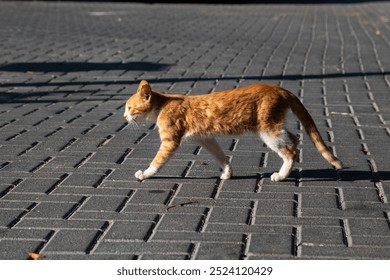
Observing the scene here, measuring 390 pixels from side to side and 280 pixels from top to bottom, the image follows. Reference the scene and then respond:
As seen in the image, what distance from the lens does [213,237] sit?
17.3ft

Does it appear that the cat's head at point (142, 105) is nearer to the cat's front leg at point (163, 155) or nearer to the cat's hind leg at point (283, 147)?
the cat's front leg at point (163, 155)

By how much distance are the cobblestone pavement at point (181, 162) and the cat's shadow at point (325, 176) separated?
0.02 m

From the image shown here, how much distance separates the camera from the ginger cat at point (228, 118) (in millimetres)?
6508

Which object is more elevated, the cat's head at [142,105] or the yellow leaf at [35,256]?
the cat's head at [142,105]

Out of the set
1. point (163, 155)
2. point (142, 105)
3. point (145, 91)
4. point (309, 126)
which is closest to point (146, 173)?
point (163, 155)

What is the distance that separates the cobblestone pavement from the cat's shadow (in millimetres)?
17

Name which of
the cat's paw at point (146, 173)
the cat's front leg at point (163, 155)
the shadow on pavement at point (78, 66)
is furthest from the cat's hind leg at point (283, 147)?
the shadow on pavement at point (78, 66)

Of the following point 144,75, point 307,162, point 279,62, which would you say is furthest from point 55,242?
point 279,62

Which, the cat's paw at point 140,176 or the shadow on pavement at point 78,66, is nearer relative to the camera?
the cat's paw at point 140,176

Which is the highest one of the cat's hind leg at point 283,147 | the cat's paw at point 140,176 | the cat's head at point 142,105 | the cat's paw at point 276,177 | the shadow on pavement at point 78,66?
the cat's head at point 142,105

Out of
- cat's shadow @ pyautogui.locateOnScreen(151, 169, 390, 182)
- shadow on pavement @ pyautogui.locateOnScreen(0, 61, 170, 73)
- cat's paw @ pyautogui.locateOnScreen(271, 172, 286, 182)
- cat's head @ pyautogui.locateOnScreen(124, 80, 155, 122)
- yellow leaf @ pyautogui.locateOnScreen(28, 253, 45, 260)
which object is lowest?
shadow on pavement @ pyautogui.locateOnScreen(0, 61, 170, 73)

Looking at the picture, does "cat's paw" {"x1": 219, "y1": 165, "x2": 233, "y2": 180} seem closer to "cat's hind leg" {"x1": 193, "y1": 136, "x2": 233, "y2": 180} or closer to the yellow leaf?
"cat's hind leg" {"x1": 193, "y1": 136, "x2": 233, "y2": 180}

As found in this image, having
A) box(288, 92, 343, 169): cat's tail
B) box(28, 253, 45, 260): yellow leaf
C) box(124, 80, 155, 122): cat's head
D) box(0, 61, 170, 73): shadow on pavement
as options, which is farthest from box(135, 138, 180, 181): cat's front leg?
box(0, 61, 170, 73): shadow on pavement

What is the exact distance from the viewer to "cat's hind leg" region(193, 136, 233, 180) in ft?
22.0
